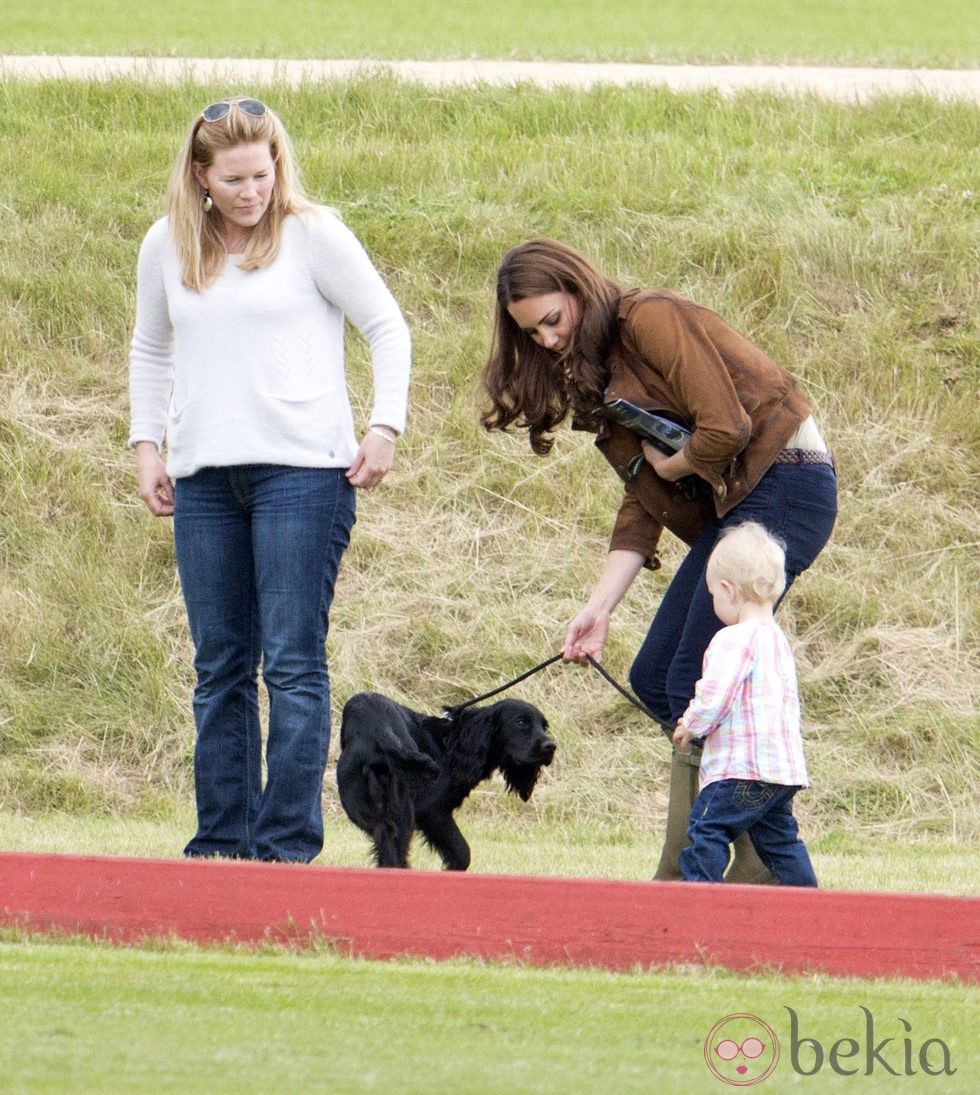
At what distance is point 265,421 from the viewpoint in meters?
4.61

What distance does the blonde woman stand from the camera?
182 inches

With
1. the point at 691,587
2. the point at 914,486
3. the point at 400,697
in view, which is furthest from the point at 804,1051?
the point at 914,486

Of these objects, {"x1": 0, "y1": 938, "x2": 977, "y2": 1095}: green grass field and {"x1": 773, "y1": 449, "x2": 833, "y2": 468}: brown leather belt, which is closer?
{"x1": 0, "y1": 938, "x2": 977, "y2": 1095}: green grass field

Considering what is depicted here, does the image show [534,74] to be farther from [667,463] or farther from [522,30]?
[667,463]

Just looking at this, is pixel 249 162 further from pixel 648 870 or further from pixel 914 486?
pixel 914 486

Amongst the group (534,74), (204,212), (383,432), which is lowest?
(383,432)

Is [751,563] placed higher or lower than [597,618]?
higher

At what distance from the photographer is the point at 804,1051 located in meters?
3.24

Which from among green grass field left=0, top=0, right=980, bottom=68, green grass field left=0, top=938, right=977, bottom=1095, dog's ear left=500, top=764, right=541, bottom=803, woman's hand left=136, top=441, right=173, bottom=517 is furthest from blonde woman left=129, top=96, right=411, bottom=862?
green grass field left=0, top=0, right=980, bottom=68

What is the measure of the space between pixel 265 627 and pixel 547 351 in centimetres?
115

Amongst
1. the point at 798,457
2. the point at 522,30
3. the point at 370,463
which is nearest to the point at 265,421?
the point at 370,463

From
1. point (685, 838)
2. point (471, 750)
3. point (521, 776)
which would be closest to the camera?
point (685, 838)

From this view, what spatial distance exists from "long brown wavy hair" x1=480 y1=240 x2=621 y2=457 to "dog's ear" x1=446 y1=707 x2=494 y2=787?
1020 millimetres

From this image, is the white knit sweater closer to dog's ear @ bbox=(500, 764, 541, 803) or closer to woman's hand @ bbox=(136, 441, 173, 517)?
woman's hand @ bbox=(136, 441, 173, 517)
